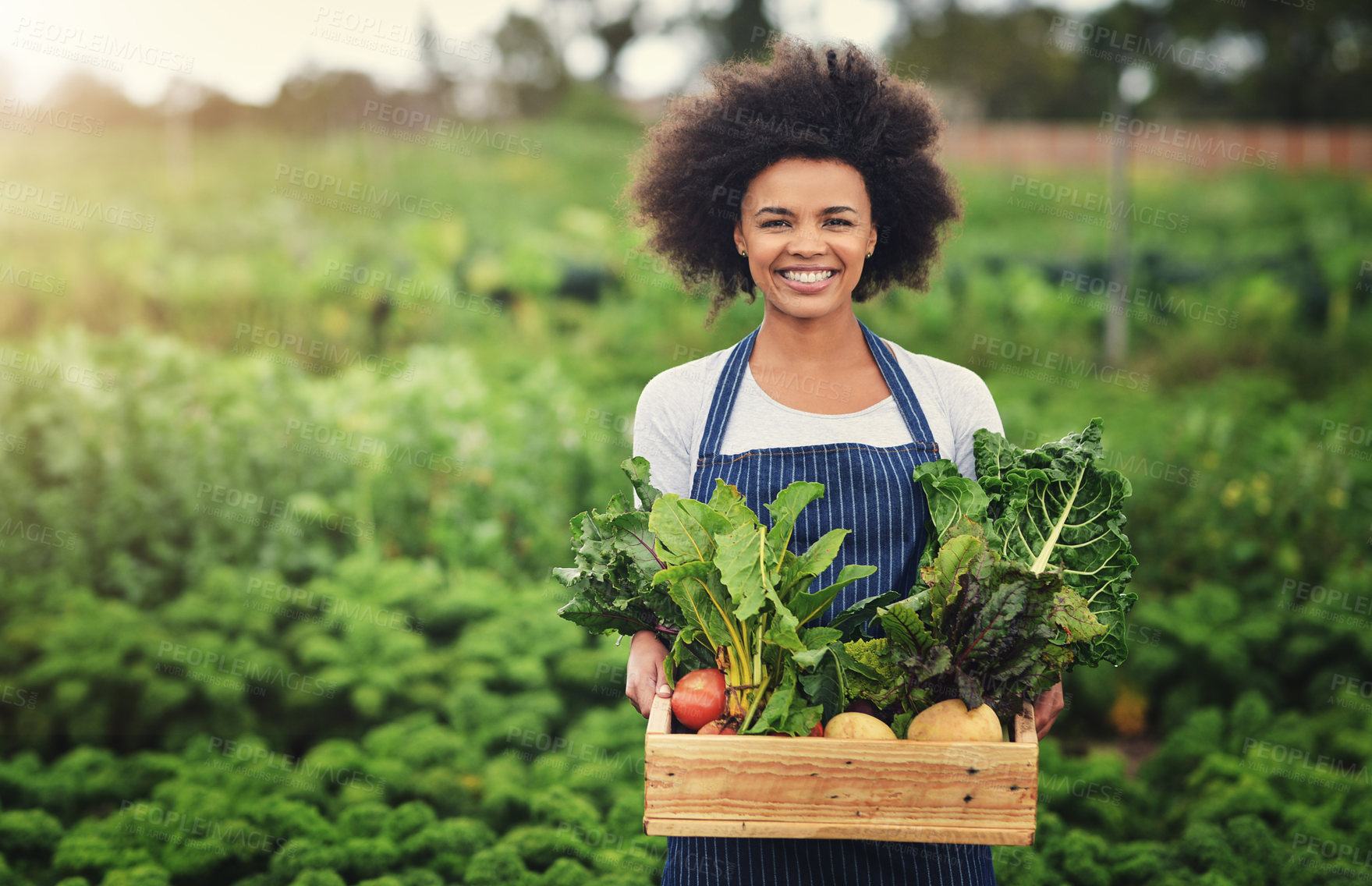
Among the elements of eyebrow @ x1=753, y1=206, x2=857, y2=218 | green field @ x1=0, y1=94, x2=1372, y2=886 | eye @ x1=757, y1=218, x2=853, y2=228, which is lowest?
green field @ x1=0, y1=94, x2=1372, y2=886

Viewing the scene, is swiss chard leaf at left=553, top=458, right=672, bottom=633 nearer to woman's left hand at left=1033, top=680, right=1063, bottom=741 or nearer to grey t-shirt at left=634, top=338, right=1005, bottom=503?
grey t-shirt at left=634, top=338, right=1005, bottom=503

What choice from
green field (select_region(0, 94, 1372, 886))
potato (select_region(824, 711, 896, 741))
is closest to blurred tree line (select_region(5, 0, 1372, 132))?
green field (select_region(0, 94, 1372, 886))

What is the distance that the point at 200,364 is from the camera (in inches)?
230

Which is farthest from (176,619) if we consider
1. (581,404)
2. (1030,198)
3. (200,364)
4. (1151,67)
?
(1151,67)

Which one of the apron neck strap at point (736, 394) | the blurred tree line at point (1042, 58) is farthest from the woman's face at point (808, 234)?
the blurred tree line at point (1042, 58)

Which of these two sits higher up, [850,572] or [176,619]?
[850,572]

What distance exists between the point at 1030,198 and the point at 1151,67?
921cm

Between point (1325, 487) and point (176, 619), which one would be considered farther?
point (1325, 487)

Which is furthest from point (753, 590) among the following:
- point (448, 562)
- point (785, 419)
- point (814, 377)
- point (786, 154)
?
point (448, 562)

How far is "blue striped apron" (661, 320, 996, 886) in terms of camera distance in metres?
1.97

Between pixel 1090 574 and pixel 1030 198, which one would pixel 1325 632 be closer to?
pixel 1090 574

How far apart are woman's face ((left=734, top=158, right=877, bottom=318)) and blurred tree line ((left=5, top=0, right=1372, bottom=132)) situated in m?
12.3

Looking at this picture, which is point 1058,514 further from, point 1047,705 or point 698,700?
point 698,700

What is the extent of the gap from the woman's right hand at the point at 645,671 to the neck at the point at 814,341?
25.2 inches
